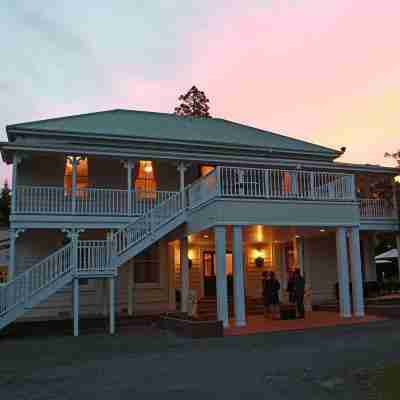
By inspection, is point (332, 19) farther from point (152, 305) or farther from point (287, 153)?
point (152, 305)

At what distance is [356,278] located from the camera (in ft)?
50.9

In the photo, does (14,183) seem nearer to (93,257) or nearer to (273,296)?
(93,257)

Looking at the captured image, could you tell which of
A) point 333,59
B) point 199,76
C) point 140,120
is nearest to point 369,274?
point 333,59

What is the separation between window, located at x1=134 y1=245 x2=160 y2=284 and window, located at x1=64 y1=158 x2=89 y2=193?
11.5ft

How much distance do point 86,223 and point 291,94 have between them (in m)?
17.6

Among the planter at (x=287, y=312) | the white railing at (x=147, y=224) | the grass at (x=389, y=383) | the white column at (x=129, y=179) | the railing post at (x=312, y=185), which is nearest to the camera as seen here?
the grass at (x=389, y=383)

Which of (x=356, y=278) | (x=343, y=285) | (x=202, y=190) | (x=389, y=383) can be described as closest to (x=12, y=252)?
(x=202, y=190)

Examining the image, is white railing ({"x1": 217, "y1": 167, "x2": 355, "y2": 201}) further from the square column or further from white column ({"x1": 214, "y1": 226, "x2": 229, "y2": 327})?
the square column

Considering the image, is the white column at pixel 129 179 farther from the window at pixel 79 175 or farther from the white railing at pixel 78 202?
the window at pixel 79 175

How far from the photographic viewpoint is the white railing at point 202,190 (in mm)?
14516

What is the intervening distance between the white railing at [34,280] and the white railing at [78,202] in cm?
260

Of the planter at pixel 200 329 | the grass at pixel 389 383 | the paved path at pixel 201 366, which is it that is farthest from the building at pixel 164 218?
the grass at pixel 389 383

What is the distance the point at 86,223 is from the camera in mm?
16359

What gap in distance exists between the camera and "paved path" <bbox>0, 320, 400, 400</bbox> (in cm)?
666
